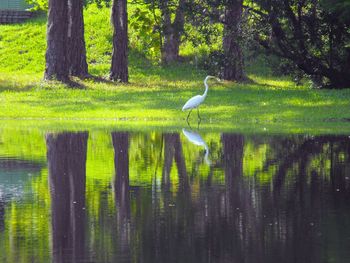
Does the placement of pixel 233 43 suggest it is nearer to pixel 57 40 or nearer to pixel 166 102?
pixel 57 40

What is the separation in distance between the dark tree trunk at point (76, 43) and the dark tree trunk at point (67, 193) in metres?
15.3

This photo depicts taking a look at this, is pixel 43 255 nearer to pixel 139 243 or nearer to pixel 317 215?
pixel 139 243

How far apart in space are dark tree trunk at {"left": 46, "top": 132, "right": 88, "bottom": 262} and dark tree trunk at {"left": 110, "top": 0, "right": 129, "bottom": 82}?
49.5 feet

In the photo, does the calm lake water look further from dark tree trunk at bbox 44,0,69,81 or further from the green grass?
dark tree trunk at bbox 44,0,69,81

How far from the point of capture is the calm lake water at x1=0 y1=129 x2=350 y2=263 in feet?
34.6

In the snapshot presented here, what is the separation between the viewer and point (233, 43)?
37.3 m

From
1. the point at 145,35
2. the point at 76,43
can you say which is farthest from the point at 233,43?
the point at 145,35

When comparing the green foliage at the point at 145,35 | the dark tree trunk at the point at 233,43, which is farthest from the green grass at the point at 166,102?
the green foliage at the point at 145,35

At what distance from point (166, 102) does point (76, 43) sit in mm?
8304

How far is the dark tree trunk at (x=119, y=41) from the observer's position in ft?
125

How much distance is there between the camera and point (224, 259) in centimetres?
1003

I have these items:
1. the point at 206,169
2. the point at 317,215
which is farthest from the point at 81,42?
the point at 317,215

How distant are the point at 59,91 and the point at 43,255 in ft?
81.1

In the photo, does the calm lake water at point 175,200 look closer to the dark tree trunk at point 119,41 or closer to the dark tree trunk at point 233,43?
the dark tree trunk at point 233,43
